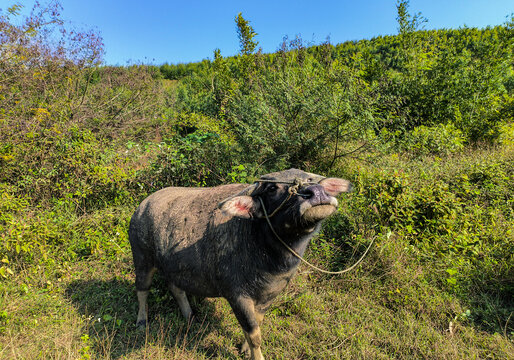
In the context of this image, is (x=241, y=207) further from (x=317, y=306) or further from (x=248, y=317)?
(x=317, y=306)

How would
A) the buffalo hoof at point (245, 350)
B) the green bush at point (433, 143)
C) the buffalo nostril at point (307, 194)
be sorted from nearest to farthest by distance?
the buffalo nostril at point (307, 194) < the buffalo hoof at point (245, 350) < the green bush at point (433, 143)

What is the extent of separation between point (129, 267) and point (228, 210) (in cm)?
296

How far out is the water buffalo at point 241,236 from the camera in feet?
6.94

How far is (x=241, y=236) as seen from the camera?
2527 mm

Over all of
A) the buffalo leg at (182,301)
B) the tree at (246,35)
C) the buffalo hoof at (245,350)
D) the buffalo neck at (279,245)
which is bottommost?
the buffalo hoof at (245,350)

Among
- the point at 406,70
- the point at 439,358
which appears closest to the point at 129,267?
the point at 439,358

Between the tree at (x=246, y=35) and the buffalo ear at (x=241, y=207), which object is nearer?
the buffalo ear at (x=241, y=207)

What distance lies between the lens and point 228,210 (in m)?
2.14

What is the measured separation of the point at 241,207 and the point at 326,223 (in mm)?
2649

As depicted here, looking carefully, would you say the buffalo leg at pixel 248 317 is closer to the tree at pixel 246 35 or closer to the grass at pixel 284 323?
the grass at pixel 284 323

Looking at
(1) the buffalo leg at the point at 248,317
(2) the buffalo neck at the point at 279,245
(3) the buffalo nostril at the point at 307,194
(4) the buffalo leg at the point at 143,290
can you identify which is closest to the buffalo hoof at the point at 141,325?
(4) the buffalo leg at the point at 143,290

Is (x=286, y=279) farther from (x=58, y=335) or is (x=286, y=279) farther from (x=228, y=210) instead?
(x=58, y=335)

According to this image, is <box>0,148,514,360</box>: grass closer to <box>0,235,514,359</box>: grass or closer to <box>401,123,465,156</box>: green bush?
<box>0,235,514,359</box>: grass

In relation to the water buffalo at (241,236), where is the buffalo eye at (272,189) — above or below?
above
